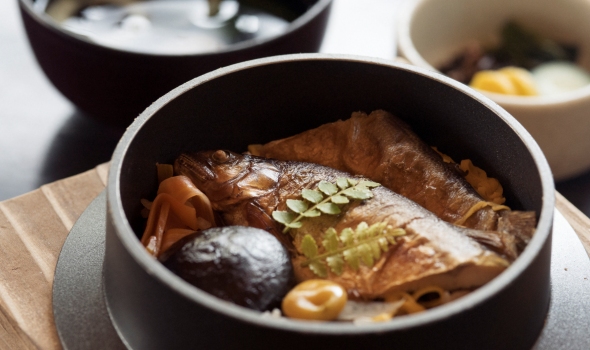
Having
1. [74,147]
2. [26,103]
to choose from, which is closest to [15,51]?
[26,103]

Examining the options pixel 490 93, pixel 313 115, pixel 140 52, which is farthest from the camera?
pixel 490 93

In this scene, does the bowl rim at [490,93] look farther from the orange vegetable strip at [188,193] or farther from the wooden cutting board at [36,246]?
the orange vegetable strip at [188,193]

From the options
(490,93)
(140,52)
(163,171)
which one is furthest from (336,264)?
(490,93)

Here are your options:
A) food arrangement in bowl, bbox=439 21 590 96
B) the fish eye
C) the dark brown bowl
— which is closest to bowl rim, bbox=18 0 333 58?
the dark brown bowl

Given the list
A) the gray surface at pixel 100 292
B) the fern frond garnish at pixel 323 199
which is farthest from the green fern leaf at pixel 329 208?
the gray surface at pixel 100 292

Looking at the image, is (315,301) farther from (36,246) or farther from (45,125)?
(45,125)

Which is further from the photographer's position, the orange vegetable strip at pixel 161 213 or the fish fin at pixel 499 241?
the orange vegetable strip at pixel 161 213
